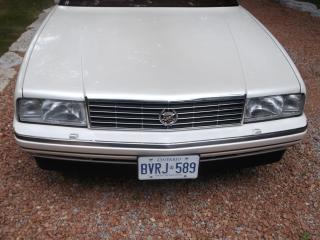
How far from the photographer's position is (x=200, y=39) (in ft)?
9.48

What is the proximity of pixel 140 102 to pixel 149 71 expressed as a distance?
10.7 inches

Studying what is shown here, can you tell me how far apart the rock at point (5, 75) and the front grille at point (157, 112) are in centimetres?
270

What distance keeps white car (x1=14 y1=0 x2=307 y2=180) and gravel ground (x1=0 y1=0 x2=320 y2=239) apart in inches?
13.1

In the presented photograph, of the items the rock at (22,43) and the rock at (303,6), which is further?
the rock at (303,6)

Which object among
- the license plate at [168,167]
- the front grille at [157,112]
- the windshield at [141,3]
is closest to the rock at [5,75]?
the windshield at [141,3]

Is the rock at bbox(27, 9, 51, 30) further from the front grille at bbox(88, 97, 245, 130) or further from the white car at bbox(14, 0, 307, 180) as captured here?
the front grille at bbox(88, 97, 245, 130)

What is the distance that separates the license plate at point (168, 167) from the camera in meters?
2.39

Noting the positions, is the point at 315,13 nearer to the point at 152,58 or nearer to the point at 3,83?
the point at 3,83

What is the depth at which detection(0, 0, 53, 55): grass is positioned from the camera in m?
6.25

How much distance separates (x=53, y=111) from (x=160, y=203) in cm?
99

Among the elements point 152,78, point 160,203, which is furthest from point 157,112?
point 160,203

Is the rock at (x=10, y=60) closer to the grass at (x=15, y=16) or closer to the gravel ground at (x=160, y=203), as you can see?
the grass at (x=15, y=16)

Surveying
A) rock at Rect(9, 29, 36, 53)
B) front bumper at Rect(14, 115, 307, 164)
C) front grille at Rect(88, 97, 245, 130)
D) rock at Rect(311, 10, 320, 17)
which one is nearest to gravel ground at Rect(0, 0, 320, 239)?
front bumper at Rect(14, 115, 307, 164)

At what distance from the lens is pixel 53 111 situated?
2373mm
